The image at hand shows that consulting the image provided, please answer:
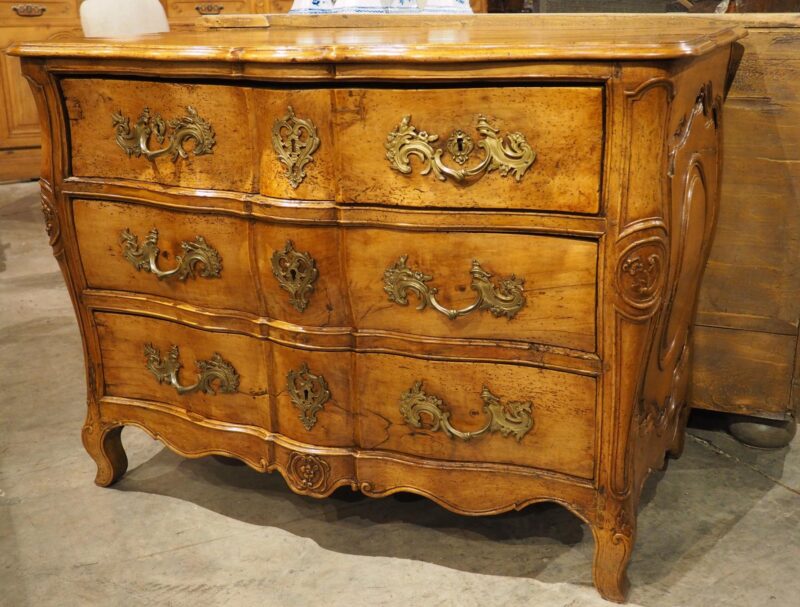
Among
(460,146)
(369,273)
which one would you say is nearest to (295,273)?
(369,273)

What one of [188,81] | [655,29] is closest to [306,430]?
[188,81]

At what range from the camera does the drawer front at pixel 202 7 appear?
207 inches

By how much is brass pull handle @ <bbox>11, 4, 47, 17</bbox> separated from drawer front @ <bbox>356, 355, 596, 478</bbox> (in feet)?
13.8

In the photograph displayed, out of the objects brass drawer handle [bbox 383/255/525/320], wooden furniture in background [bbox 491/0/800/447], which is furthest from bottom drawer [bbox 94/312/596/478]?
wooden furniture in background [bbox 491/0/800/447]

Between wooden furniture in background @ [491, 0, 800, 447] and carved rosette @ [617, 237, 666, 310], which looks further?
wooden furniture in background @ [491, 0, 800, 447]

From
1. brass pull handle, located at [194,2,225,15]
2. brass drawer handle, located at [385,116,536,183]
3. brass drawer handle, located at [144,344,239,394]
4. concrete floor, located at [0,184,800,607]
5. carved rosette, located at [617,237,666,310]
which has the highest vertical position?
brass pull handle, located at [194,2,225,15]

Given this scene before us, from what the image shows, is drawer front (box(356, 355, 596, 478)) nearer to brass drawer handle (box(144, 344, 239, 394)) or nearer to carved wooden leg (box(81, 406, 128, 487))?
brass drawer handle (box(144, 344, 239, 394))

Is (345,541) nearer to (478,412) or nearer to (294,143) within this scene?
(478,412)

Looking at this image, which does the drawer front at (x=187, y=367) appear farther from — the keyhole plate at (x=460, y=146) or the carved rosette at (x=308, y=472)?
the keyhole plate at (x=460, y=146)

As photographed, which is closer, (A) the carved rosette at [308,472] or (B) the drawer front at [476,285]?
(B) the drawer front at [476,285]

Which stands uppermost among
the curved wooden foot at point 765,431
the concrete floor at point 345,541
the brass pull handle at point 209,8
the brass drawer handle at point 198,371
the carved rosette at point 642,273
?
A: the brass pull handle at point 209,8

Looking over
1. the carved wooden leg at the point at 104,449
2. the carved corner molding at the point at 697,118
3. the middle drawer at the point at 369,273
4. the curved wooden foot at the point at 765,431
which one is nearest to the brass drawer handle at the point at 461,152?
the middle drawer at the point at 369,273

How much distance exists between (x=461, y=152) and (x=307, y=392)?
519mm

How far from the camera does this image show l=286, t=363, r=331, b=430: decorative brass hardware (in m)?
1.64
